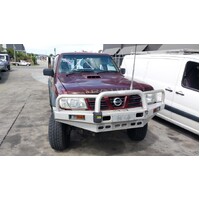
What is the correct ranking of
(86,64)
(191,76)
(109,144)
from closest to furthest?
(109,144) → (86,64) → (191,76)

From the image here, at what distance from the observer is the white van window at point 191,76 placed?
4020 mm

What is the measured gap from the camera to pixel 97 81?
3.09 meters

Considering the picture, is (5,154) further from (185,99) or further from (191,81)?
(191,81)

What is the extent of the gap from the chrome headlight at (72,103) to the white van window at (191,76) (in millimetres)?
2536

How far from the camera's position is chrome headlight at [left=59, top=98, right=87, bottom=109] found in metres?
2.59

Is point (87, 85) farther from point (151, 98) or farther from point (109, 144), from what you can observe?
point (109, 144)

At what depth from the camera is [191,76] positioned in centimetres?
408

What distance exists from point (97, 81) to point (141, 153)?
144 cm

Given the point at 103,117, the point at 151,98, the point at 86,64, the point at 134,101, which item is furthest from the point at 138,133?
the point at 86,64

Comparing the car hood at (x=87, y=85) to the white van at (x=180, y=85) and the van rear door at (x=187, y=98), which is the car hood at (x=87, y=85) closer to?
the white van at (x=180, y=85)

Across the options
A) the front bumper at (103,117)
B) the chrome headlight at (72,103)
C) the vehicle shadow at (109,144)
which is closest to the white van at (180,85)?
the vehicle shadow at (109,144)

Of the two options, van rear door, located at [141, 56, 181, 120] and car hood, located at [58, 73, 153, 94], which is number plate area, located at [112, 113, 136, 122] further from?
van rear door, located at [141, 56, 181, 120]

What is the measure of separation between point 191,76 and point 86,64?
2.28 meters
